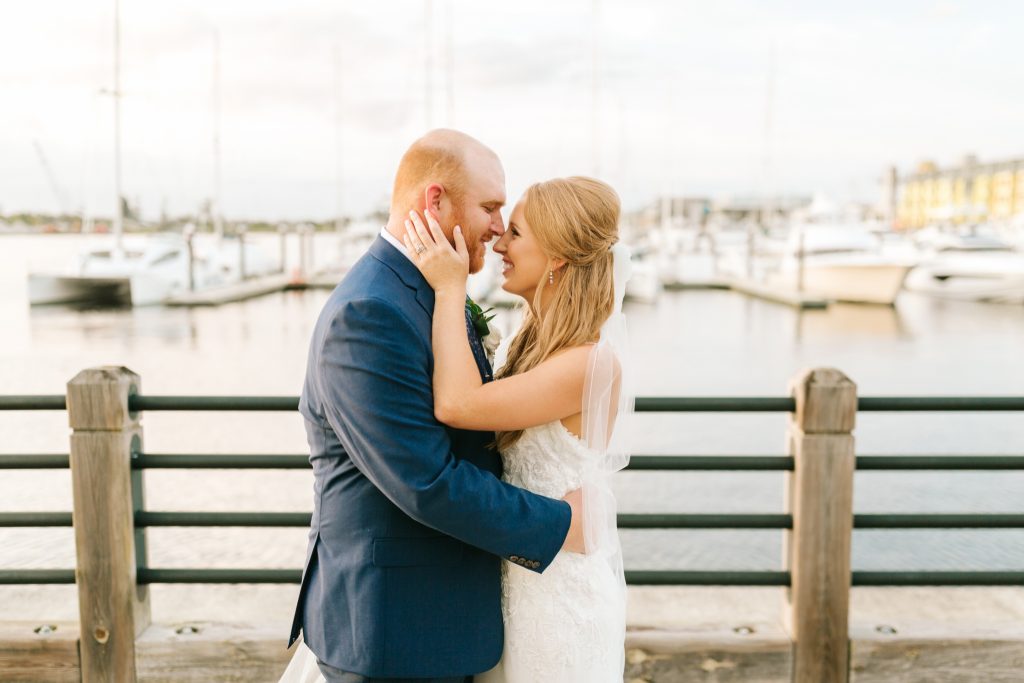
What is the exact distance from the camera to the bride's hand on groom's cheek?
228 cm

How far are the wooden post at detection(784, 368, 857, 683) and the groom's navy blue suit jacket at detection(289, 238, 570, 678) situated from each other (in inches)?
63.1

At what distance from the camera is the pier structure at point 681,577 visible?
3.63m

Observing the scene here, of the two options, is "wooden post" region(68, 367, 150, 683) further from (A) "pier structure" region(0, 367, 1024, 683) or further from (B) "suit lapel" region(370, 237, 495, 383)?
(B) "suit lapel" region(370, 237, 495, 383)

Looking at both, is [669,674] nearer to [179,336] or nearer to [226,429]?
[226,429]

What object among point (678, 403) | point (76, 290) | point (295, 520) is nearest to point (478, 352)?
point (678, 403)

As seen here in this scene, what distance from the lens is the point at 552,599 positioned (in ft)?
8.43

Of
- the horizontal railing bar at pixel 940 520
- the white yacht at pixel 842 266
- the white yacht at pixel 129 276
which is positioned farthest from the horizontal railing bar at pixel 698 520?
the white yacht at pixel 842 266

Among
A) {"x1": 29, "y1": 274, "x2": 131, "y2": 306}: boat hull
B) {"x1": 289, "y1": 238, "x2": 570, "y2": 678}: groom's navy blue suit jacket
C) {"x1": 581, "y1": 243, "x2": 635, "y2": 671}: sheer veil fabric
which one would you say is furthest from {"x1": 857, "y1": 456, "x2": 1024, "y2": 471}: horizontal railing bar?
{"x1": 29, "y1": 274, "x2": 131, "y2": 306}: boat hull

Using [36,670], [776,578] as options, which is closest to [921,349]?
[776,578]

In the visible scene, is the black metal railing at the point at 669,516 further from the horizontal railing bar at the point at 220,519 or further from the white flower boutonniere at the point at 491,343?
the white flower boutonniere at the point at 491,343

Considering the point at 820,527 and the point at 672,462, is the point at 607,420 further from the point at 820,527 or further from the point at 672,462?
the point at 820,527

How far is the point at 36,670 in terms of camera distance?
3.69m

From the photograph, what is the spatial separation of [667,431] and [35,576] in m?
8.82

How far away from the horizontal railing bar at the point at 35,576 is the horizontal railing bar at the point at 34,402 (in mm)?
646
